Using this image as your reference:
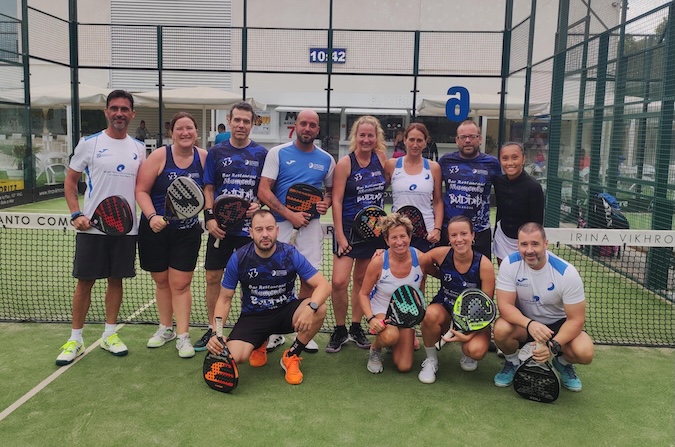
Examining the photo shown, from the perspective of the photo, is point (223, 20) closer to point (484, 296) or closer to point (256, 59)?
point (256, 59)

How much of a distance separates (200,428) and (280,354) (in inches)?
49.3

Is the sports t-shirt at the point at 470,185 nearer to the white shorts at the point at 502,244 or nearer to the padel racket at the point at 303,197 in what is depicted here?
the white shorts at the point at 502,244

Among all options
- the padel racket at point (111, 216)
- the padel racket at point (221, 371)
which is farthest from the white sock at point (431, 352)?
the padel racket at point (111, 216)

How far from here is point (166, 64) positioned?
1127cm

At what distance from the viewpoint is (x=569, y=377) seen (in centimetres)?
372

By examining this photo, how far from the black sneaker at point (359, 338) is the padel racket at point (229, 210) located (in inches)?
50.3

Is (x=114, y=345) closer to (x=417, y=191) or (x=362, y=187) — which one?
(x=362, y=187)

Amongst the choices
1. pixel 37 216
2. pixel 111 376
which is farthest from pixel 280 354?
pixel 37 216

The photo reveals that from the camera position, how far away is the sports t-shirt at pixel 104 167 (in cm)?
393

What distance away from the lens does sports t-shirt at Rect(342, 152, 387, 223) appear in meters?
4.19

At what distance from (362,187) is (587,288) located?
142 inches

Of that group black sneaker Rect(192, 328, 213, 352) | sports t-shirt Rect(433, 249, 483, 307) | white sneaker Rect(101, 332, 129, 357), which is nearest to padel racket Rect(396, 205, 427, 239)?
sports t-shirt Rect(433, 249, 483, 307)

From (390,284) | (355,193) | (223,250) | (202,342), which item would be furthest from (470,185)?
(202,342)

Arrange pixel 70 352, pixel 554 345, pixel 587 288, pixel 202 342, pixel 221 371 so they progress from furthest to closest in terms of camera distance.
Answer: pixel 587 288 → pixel 202 342 → pixel 70 352 → pixel 221 371 → pixel 554 345
